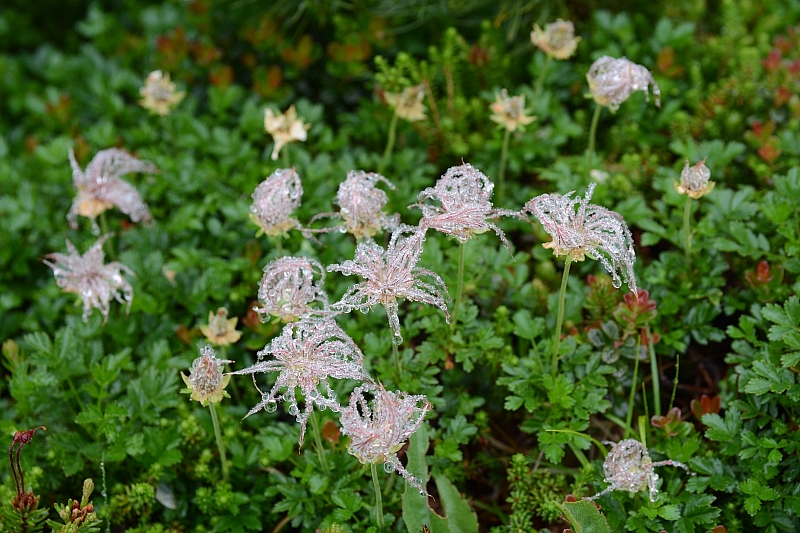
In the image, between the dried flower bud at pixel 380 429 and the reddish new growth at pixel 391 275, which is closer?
the dried flower bud at pixel 380 429

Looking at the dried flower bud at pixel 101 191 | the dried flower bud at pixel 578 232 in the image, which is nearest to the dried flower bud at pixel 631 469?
the dried flower bud at pixel 578 232

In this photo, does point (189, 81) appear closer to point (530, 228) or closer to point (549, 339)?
point (530, 228)

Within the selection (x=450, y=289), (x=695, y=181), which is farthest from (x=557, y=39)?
(x=450, y=289)

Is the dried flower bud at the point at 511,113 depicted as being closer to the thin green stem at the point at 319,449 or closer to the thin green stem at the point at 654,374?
the thin green stem at the point at 654,374

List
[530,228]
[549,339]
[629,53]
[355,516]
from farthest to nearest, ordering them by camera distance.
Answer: [629,53]
[530,228]
[549,339]
[355,516]

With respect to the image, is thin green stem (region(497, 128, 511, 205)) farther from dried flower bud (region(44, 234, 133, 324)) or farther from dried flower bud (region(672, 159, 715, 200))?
dried flower bud (region(44, 234, 133, 324))

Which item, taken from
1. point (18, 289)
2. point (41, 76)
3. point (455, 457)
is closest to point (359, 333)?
point (455, 457)
